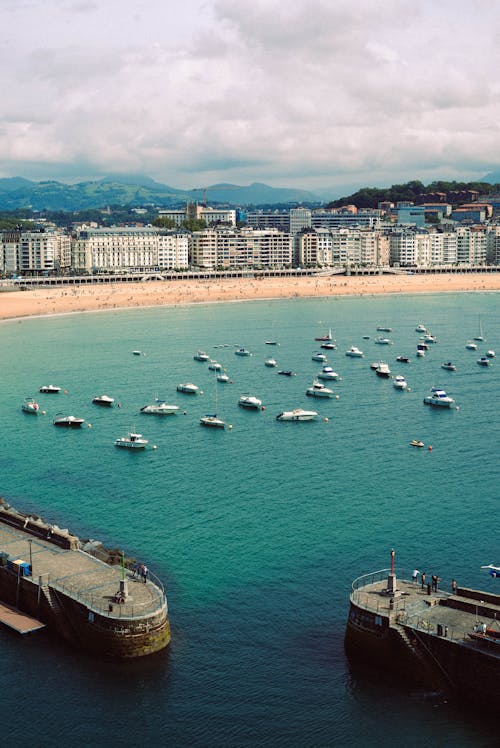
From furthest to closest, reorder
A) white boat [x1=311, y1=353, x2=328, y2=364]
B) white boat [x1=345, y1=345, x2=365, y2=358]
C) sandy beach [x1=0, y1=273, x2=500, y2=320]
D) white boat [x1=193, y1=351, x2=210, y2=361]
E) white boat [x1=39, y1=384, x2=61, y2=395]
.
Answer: sandy beach [x1=0, y1=273, x2=500, y2=320]
white boat [x1=345, y1=345, x2=365, y2=358]
white boat [x1=193, y1=351, x2=210, y2=361]
white boat [x1=311, y1=353, x2=328, y2=364]
white boat [x1=39, y1=384, x2=61, y2=395]

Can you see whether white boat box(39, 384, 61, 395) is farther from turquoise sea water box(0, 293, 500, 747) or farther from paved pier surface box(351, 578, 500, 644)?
paved pier surface box(351, 578, 500, 644)

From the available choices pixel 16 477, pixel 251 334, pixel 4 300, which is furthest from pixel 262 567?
pixel 4 300

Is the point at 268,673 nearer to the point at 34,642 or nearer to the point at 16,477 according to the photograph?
the point at 34,642

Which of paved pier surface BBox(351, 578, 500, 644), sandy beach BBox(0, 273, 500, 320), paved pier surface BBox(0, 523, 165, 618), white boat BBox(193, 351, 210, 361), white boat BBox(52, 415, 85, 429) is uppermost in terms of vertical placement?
sandy beach BBox(0, 273, 500, 320)

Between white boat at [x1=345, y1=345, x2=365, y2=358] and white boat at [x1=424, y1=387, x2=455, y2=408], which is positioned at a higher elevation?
white boat at [x1=345, y1=345, x2=365, y2=358]

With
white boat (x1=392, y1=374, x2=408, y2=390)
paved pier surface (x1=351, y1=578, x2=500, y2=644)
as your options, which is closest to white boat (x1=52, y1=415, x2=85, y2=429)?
white boat (x1=392, y1=374, x2=408, y2=390)

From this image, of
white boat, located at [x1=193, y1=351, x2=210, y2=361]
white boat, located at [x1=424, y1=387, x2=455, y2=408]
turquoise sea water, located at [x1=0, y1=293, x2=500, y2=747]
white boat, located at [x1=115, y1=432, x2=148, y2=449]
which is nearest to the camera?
turquoise sea water, located at [x1=0, y1=293, x2=500, y2=747]

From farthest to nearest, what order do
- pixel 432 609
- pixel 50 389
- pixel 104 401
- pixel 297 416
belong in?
1. pixel 50 389
2. pixel 104 401
3. pixel 297 416
4. pixel 432 609

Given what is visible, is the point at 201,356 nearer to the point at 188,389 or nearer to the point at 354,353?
the point at 354,353

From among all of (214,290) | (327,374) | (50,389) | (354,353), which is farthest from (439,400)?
(214,290)
